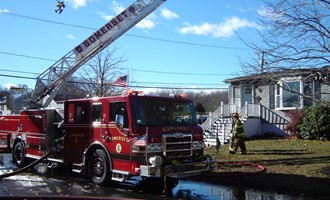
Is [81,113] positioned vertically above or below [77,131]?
above

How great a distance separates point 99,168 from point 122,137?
51.5 inches

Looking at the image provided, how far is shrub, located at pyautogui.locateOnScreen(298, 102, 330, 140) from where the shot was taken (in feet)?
65.0

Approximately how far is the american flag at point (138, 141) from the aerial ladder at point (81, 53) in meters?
8.78

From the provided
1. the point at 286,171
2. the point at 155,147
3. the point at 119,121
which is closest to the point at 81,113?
the point at 119,121

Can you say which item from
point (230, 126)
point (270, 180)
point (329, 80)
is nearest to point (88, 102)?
point (270, 180)

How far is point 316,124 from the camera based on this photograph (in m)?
19.9

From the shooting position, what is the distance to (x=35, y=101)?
16.7 meters

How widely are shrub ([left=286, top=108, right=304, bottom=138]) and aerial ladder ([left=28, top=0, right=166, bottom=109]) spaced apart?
975 cm

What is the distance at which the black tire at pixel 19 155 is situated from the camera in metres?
13.4

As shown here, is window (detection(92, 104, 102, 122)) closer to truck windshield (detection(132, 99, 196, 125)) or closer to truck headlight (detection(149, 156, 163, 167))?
truck windshield (detection(132, 99, 196, 125))

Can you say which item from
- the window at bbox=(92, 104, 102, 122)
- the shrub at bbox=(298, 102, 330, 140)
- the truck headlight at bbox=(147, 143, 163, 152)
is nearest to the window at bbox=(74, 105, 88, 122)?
the window at bbox=(92, 104, 102, 122)

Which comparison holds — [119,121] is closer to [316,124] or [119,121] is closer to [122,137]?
[122,137]

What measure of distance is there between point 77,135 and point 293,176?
19.1 feet

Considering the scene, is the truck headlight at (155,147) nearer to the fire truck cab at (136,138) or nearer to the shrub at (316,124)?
the fire truck cab at (136,138)
